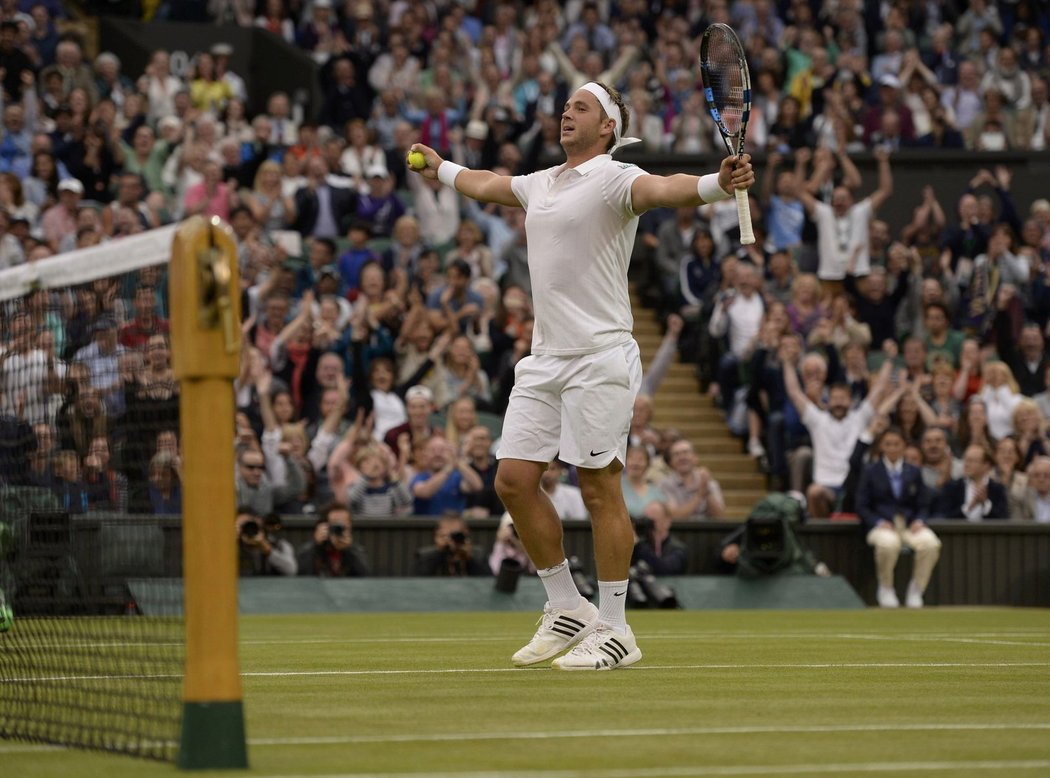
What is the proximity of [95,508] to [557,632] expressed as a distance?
2.83m

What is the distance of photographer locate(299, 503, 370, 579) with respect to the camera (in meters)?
17.5

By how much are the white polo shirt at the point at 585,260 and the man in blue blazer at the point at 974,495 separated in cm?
1180

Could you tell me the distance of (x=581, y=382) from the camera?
8.98 metres

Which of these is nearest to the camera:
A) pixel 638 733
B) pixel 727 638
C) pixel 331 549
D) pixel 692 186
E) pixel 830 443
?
pixel 638 733

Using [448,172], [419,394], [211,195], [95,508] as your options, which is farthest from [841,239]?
[95,508]

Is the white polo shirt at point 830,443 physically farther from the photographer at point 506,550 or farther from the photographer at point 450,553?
the photographer at point 450,553

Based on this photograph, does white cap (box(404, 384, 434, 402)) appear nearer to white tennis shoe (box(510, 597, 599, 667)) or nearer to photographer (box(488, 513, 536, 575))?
photographer (box(488, 513, 536, 575))

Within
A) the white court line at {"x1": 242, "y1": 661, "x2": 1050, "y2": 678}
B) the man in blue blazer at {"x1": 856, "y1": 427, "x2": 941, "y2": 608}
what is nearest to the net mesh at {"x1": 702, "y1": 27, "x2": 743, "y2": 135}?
the white court line at {"x1": 242, "y1": 661, "x2": 1050, "y2": 678}

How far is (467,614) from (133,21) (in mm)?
14448

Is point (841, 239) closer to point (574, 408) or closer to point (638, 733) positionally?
point (574, 408)

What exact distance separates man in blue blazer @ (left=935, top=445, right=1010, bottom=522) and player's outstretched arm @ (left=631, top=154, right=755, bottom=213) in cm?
1202

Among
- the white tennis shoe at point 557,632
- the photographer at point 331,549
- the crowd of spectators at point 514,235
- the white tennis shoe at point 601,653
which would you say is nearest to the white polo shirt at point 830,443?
the crowd of spectators at point 514,235

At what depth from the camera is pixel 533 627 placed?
46.5ft

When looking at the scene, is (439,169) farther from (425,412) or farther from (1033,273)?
(1033,273)
